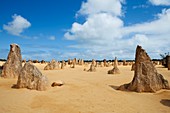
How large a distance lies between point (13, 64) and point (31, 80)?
18.3ft

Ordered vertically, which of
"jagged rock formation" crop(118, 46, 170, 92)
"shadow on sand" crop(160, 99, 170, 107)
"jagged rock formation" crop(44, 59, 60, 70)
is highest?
"jagged rock formation" crop(44, 59, 60, 70)

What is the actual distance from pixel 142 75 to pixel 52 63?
66.8ft

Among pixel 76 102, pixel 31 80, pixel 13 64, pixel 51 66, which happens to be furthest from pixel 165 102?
pixel 51 66

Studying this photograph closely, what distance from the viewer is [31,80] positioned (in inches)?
397

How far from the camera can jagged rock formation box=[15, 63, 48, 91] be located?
9984 millimetres

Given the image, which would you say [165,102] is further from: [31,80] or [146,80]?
[31,80]

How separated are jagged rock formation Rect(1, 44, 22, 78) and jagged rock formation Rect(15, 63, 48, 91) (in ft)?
16.4

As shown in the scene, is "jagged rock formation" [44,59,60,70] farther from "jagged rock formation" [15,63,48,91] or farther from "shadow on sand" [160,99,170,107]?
"shadow on sand" [160,99,170,107]

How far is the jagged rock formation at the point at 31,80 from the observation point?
32.8ft

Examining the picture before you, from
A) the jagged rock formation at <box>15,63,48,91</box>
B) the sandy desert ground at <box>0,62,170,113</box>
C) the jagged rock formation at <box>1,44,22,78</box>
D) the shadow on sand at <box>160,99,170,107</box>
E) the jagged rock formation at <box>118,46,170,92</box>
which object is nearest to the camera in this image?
the sandy desert ground at <box>0,62,170,113</box>

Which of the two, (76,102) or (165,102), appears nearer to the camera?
(76,102)

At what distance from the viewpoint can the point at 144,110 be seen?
799 cm

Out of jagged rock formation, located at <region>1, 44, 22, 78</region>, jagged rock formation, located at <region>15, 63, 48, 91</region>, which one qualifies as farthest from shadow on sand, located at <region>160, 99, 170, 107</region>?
jagged rock formation, located at <region>1, 44, 22, 78</region>

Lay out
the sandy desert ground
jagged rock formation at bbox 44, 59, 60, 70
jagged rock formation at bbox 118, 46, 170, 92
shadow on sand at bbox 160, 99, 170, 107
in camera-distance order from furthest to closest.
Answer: jagged rock formation at bbox 44, 59, 60, 70 < jagged rock formation at bbox 118, 46, 170, 92 < shadow on sand at bbox 160, 99, 170, 107 < the sandy desert ground
